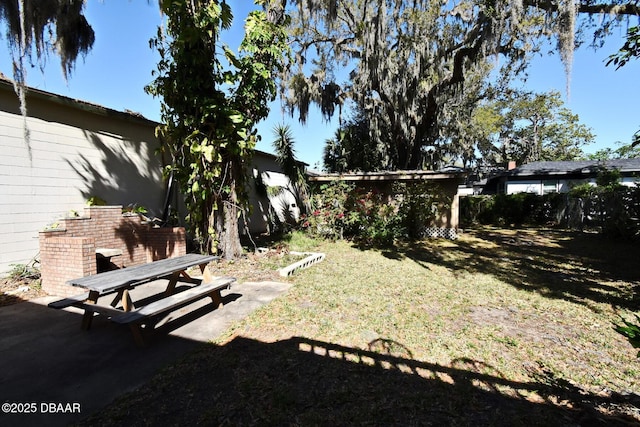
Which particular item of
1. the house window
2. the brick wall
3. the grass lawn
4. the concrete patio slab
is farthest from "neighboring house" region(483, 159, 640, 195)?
the concrete patio slab

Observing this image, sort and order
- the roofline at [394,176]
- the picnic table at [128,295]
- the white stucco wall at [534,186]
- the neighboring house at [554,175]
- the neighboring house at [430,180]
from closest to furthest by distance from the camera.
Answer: the picnic table at [128,295]
the roofline at [394,176]
the neighboring house at [430,180]
the neighboring house at [554,175]
the white stucco wall at [534,186]

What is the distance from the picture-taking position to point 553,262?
6.82 metres

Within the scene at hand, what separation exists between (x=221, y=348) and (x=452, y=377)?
2248mm

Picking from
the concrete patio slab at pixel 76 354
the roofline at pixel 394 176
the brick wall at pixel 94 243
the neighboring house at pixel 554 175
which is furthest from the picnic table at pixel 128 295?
the neighboring house at pixel 554 175

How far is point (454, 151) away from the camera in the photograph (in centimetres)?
2077

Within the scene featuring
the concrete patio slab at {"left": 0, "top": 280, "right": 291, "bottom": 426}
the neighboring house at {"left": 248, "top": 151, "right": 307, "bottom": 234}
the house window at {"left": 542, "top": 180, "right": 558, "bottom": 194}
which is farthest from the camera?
the house window at {"left": 542, "top": 180, "right": 558, "bottom": 194}

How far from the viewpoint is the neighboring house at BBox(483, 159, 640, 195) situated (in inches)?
703

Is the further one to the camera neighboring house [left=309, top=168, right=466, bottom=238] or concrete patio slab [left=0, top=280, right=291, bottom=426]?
neighboring house [left=309, top=168, right=466, bottom=238]

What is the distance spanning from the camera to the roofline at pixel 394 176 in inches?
370

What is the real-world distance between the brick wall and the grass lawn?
286 cm

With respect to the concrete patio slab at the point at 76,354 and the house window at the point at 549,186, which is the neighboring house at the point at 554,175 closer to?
the house window at the point at 549,186

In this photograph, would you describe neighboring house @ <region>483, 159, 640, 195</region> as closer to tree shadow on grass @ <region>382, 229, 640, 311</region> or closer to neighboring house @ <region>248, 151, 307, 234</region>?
tree shadow on grass @ <region>382, 229, 640, 311</region>

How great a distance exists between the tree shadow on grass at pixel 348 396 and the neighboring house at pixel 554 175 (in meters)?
20.0

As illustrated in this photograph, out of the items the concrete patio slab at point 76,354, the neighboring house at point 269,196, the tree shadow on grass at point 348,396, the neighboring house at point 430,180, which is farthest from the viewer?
the neighboring house at point 269,196
